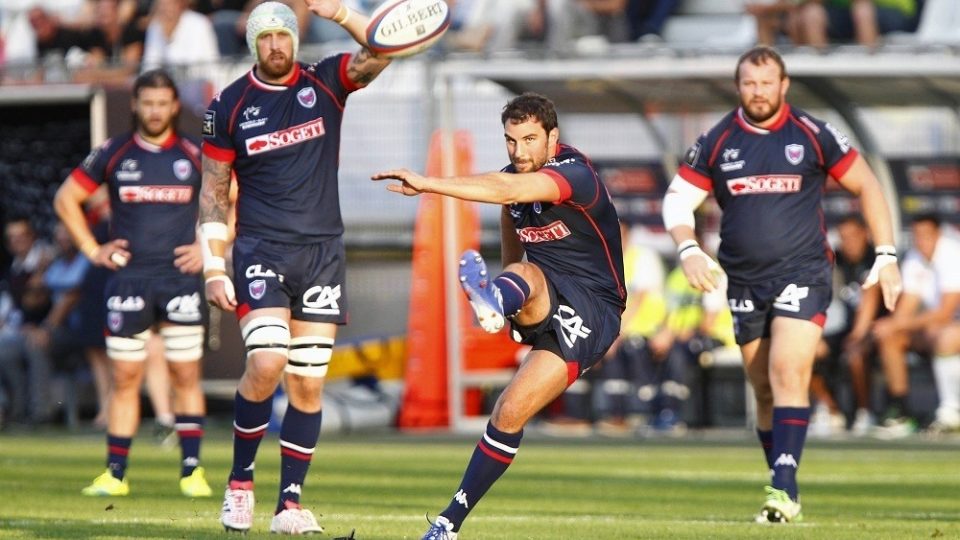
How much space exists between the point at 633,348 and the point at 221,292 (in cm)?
1111

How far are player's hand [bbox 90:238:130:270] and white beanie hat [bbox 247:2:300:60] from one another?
3.26 metres

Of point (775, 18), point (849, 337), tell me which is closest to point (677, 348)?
point (849, 337)

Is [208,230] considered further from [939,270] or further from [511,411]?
[939,270]

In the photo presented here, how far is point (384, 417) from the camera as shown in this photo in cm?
2052

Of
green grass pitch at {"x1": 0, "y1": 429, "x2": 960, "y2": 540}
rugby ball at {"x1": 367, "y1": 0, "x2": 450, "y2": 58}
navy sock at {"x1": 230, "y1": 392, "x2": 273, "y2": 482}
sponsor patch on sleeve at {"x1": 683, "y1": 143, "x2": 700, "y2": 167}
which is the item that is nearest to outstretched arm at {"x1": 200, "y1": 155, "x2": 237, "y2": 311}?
navy sock at {"x1": 230, "y1": 392, "x2": 273, "y2": 482}

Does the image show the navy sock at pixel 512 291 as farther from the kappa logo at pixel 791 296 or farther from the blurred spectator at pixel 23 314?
the blurred spectator at pixel 23 314

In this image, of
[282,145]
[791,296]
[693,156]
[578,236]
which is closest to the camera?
[578,236]

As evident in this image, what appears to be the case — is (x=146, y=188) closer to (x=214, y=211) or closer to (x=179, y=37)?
(x=214, y=211)

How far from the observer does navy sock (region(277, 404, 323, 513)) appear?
29.9ft

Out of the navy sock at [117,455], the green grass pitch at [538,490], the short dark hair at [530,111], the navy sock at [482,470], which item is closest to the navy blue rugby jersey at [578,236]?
the short dark hair at [530,111]

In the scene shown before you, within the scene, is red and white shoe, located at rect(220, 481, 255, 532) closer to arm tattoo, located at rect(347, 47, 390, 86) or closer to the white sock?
arm tattoo, located at rect(347, 47, 390, 86)

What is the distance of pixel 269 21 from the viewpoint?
9.25 m

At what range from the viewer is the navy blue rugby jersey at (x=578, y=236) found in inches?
323

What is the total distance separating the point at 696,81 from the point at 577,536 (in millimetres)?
11041
